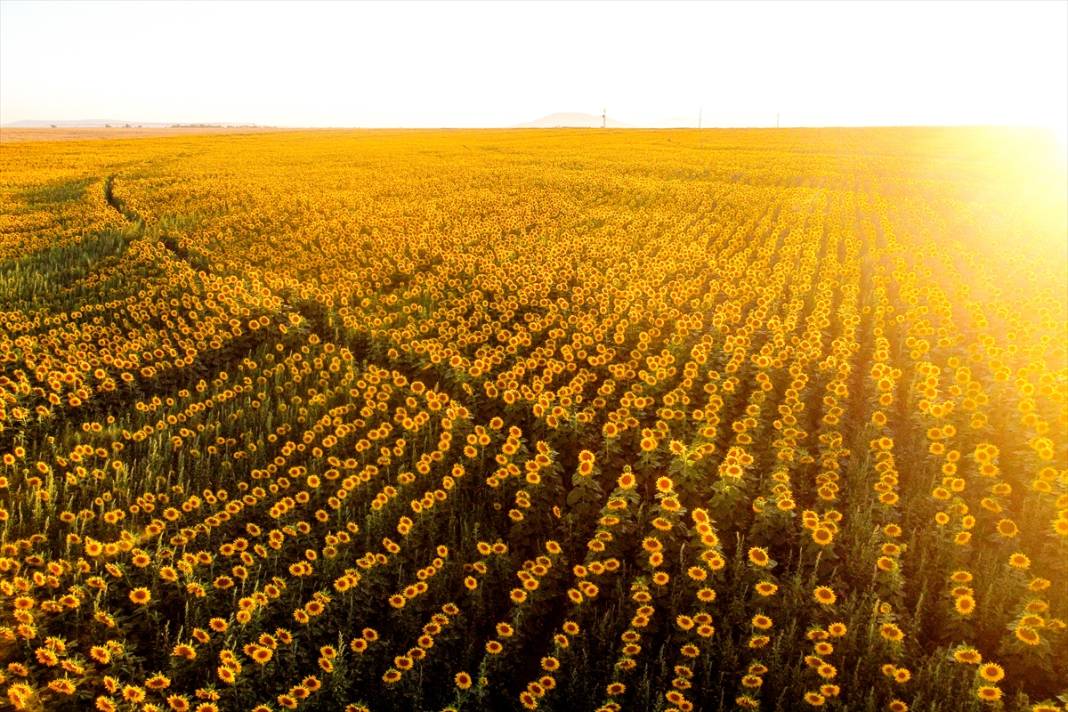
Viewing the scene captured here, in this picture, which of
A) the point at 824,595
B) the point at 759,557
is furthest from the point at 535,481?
the point at 824,595

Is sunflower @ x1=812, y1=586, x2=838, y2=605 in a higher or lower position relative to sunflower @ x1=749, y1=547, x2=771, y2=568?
lower

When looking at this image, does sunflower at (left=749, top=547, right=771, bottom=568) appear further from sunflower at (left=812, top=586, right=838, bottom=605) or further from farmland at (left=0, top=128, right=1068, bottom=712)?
sunflower at (left=812, top=586, right=838, bottom=605)

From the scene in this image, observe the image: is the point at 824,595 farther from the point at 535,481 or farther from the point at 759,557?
the point at 535,481

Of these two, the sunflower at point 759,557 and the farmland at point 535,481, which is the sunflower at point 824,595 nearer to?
the farmland at point 535,481

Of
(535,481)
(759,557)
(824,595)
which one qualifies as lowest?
(824,595)

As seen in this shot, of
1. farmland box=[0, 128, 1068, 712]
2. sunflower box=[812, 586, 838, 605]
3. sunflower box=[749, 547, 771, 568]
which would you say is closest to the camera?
farmland box=[0, 128, 1068, 712]

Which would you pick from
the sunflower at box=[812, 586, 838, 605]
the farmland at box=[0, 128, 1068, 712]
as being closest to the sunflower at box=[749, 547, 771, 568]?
the farmland at box=[0, 128, 1068, 712]

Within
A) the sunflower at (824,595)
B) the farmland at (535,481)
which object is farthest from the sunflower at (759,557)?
the sunflower at (824,595)

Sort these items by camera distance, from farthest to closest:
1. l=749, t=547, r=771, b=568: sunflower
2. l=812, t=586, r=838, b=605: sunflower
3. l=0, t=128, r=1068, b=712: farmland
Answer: l=749, t=547, r=771, b=568: sunflower
l=812, t=586, r=838, b=605: sunflower
l=0, t=128, r=1068, b=712: farmland
